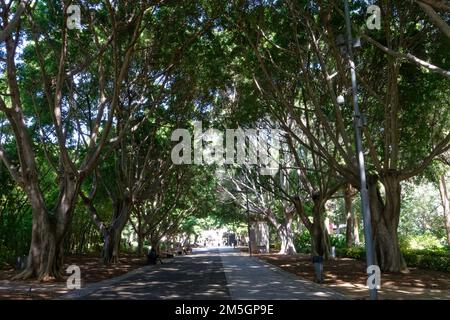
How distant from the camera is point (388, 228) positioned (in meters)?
18.8

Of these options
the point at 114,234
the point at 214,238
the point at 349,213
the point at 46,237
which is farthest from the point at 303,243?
the point at 214,238

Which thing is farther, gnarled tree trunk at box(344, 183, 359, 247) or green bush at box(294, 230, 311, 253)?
green bush at box(294, 230, 311, 253)

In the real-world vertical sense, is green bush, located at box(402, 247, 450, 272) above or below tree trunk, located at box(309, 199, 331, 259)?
below

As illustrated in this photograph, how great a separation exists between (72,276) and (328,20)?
13.5m

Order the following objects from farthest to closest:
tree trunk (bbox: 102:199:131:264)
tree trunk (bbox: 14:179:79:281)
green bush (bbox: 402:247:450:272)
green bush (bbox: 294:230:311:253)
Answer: green bush (bbox: 294:230:311:253), tree trunk (bbox: 102:199:131:264), green bush (bbox: 402:247:450:272), tree trunk (bbox: 14:179:79:281)

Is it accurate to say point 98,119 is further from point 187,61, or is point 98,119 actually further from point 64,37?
point 187,61

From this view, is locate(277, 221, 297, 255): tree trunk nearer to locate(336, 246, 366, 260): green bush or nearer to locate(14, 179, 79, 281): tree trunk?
locate(336, 246, 366, 260): green bush

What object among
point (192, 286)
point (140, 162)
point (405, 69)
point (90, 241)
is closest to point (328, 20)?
point (405, 69)

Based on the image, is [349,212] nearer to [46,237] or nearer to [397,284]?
[397,284]

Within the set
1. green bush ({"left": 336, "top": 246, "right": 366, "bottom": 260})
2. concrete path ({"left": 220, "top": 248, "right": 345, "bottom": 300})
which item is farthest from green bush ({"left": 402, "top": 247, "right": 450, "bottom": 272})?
concrete path ({"left": 220, "top": 248, "right": 345, "bottom": 300})

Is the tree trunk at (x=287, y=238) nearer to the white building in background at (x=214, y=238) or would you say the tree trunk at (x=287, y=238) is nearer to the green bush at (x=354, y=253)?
the green bush at (x=354, y=253)

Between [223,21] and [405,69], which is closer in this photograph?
[223,21]

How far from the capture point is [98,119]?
1762cm

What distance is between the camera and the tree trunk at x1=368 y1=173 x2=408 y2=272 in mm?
18438
